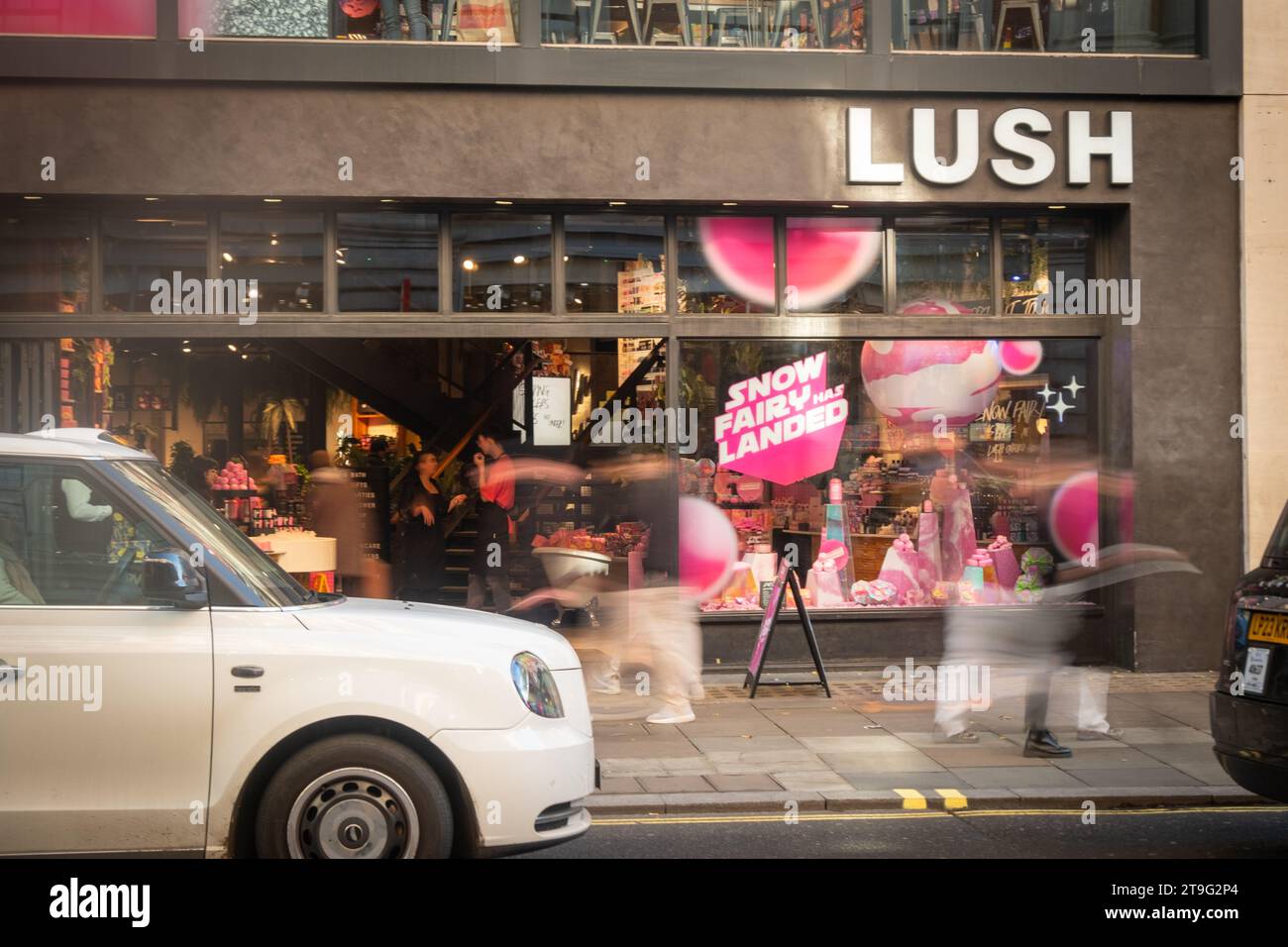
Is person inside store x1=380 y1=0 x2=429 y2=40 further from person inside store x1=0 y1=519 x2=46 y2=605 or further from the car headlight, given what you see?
the car headlight

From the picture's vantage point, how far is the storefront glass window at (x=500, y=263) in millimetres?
12492

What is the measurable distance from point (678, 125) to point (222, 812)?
8791 mm

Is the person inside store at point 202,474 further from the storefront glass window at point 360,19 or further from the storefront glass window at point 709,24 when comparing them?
the storefront glass window at point 709,24

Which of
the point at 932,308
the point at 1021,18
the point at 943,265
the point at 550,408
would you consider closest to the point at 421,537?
the point at 550,408

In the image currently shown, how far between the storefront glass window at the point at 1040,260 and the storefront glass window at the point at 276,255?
6.85m

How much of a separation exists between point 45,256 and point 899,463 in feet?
28.0

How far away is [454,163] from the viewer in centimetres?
1217

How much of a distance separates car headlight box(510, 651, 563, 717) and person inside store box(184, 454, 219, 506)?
8318 mm

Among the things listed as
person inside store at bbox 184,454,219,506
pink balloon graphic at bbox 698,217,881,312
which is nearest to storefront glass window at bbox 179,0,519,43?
pink balloon graphic at bbox 698,217,881,312

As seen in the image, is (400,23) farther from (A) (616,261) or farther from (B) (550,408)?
(B) (550,408)

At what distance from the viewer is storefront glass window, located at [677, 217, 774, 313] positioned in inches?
499

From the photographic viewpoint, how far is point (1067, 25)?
1287 centimetres

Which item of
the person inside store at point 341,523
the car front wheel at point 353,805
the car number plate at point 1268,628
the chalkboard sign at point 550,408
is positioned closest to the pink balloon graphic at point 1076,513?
the chalkboard sign at point 550,408
